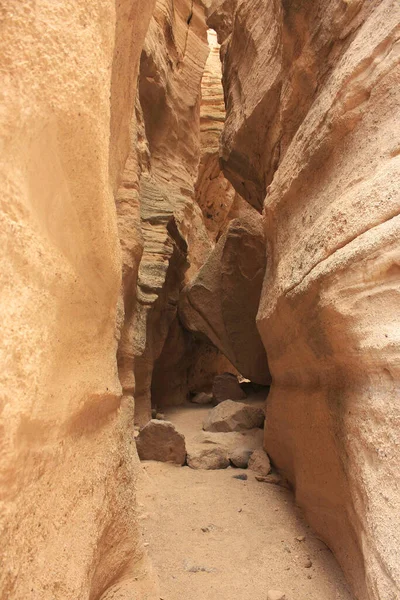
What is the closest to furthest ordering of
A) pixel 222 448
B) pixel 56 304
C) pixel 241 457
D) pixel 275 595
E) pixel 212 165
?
pixel 56 304 < pixel 275 595 < pixel 241 457 < pixel 222 448 < pixel 212 165

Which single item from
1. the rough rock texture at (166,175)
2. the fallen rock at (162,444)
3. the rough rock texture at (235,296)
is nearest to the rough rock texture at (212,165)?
the rough rock texture at (166,175)

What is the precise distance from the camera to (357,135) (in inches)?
89.5

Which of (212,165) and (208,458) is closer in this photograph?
(208,458)

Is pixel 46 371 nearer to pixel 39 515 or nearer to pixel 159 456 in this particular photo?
pixel 39 515

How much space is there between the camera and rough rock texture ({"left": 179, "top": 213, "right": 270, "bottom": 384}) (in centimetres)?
623

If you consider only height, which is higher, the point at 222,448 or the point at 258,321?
the point at 258,321

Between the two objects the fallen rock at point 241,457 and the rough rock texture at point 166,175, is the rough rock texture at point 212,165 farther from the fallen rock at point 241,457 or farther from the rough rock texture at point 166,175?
the fallen rock at point 241,457

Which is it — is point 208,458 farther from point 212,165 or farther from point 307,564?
point 212,165

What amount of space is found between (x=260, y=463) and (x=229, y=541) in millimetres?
1318

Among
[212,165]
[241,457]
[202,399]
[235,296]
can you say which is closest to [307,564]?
[241,457]

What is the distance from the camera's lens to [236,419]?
541cm

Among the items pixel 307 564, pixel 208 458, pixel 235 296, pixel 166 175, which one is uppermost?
pixel 166 175

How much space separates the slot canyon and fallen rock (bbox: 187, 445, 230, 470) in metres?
0.02

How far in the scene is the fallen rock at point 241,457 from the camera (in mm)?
4160
